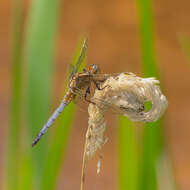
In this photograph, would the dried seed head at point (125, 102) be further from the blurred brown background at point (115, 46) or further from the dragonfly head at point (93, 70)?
the blurred brown background at point (115, 46)

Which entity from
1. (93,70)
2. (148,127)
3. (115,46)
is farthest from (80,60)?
(115,46)

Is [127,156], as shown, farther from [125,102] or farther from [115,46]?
[115,46]

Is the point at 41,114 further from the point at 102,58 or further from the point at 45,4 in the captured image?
the point at 102,58

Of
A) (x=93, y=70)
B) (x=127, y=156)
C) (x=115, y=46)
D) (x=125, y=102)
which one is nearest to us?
(x=125, y=102)

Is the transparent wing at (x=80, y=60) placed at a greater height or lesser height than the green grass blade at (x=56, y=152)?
Result: greater

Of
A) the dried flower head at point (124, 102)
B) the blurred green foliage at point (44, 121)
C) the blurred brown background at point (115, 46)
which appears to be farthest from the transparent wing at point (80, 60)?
the blurred brown background at point (115, 46)

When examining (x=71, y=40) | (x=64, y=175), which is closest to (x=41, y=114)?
(x=64, y=175)

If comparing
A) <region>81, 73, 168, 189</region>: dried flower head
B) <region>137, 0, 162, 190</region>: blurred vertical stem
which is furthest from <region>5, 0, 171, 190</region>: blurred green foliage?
<region>81, 73, 168, 189</region>: dried flower head
